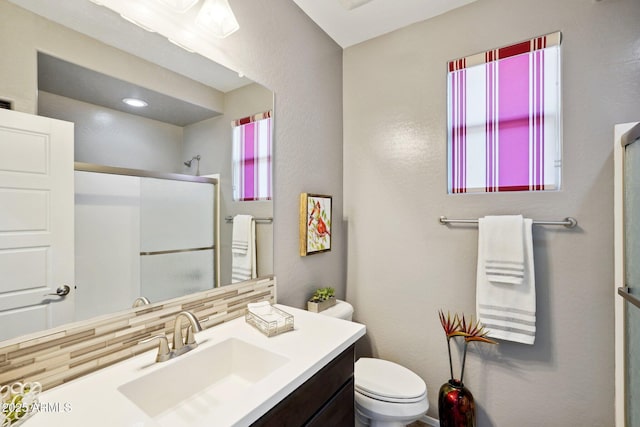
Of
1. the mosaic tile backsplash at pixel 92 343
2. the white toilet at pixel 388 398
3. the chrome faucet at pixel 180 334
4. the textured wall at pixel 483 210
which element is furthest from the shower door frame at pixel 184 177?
the textured wall at pixel 483 210

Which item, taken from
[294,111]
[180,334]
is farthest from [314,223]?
[180,334]

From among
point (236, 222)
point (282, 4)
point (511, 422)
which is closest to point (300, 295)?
point (236, 222)

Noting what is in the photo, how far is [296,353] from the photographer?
96cm

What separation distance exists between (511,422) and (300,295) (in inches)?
52.4

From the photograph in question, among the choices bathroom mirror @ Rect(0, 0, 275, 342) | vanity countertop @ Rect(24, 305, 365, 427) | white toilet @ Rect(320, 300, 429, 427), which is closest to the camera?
vanity countertop @ Rect(24, 305, 365, 427)

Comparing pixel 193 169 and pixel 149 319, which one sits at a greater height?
pixel 193 169

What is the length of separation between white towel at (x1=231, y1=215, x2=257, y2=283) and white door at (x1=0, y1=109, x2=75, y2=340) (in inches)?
23.1

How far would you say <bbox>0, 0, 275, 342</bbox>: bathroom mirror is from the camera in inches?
30.2

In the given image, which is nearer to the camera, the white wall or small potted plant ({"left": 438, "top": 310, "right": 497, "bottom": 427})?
the white wall

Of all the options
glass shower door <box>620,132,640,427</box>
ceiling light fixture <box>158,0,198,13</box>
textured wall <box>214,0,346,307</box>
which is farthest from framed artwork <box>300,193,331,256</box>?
glass shower door <box>620,132,640,427</box>

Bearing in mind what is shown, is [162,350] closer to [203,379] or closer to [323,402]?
[203,379]

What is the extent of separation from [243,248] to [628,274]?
170cm

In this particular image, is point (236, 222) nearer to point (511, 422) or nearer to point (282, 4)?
point (282, 4)

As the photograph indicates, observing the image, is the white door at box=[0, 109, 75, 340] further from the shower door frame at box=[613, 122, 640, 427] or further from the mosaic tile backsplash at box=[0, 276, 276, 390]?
the shower door frame at box=[613, 122, 640, 427]
